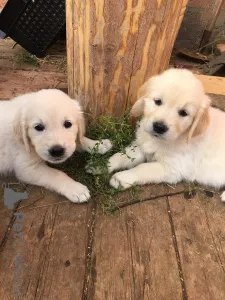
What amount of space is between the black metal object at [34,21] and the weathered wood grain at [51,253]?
3141mm

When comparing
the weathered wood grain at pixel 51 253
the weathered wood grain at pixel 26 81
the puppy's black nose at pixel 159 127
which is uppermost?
the puppy's black nose at pixel 159 127

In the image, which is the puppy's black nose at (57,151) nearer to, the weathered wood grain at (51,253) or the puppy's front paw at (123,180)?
the weathered wood grain at (51,253)

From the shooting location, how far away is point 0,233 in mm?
2143

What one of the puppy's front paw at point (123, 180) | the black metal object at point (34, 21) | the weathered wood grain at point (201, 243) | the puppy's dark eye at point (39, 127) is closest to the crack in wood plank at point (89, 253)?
the puppy's front paw at point (123, 180)

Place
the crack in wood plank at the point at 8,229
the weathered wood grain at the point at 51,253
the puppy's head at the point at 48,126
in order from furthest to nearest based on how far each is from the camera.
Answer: the puppy's head at the point at 48,126, the crack in wood plank at the point at 8,229, the weathered wood grain at the point at 51,253

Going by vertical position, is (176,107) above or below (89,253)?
above

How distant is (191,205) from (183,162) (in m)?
0.43

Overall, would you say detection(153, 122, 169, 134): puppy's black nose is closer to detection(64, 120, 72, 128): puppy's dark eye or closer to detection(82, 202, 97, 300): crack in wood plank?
detection(64, 120, 72, 128): puppy's dark eye

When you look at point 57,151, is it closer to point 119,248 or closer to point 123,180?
point 123,180

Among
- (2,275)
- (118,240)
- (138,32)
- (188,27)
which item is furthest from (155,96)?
(188,27)

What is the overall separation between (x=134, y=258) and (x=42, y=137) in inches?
49.0

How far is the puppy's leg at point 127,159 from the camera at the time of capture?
8.93 feet

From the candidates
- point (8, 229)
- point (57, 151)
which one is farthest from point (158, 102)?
point (8, 229)

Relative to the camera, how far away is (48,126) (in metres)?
2.22
